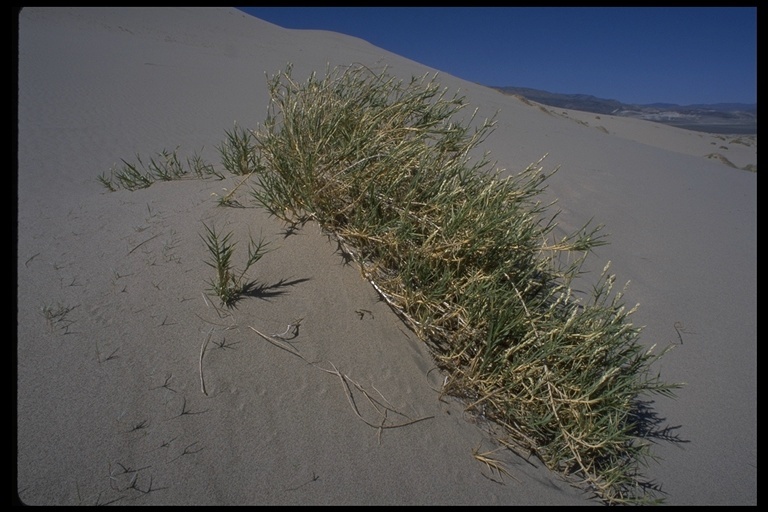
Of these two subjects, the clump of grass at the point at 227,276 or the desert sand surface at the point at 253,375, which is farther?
the clump of grass at the point at 227,276

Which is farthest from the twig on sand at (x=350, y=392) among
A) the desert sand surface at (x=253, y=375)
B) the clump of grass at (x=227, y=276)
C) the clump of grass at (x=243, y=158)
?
the clump of grass at (x=243, y=158)

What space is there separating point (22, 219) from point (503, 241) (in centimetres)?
264

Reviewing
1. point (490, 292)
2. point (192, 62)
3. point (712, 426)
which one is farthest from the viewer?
point (192, 62)

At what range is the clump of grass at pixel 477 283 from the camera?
2191mm

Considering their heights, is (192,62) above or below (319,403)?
above

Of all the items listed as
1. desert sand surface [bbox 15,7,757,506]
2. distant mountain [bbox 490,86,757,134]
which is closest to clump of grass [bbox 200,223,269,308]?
desert sand surface [bbox 15,7,757,506]

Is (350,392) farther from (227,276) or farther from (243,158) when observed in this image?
(243,158)

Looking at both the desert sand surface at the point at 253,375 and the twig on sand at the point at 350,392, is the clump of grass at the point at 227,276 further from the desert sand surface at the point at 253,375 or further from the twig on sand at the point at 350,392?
the twig on sand at the point at 350,392

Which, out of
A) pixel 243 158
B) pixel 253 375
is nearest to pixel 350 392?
pixel 253 375

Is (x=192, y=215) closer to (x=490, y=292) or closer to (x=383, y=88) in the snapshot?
(x=383, y=88)

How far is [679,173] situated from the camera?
8914mm

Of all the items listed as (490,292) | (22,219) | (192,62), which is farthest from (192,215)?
(192,62)

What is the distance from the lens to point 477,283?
2309mm

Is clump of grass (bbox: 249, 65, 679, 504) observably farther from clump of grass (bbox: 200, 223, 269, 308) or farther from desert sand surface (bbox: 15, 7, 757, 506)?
clump of grass (bbox: 200, 223, 269, 308)
